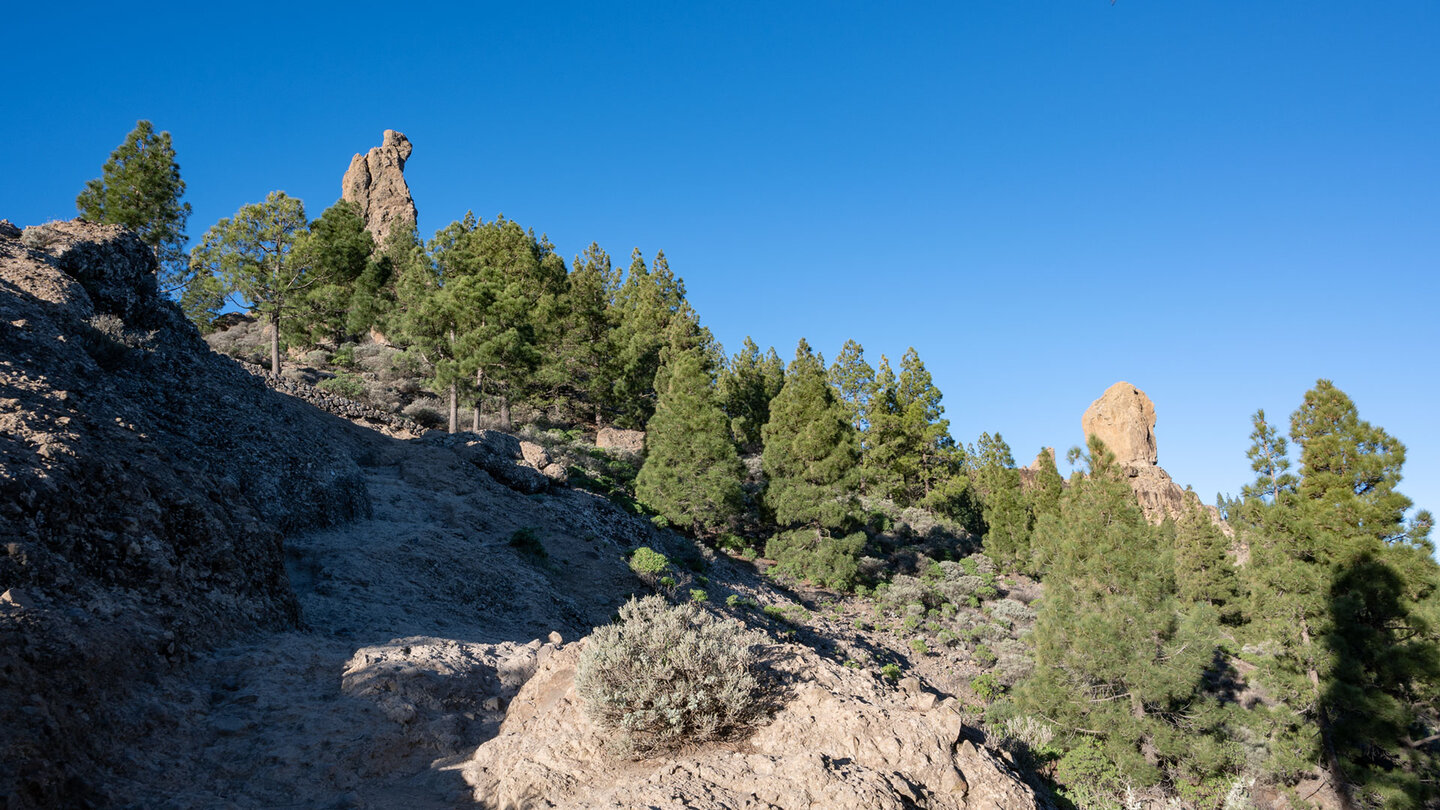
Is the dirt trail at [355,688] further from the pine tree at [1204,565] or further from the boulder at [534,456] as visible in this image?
the pine tree at [1204,565]

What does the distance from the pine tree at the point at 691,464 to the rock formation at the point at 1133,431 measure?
50270 millimetres

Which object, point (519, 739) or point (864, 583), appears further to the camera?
point (864, 583)

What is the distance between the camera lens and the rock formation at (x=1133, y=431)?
214 ft

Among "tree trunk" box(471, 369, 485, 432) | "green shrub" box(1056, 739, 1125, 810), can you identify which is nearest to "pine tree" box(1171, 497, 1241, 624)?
"green shrub" box(1056, 739, 1125, 810)

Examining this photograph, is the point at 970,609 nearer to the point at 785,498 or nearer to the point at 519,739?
the point at 785,498

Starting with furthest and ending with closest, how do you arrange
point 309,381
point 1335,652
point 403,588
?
1. point 309,381
2. point 1335,652
3. point 403,588

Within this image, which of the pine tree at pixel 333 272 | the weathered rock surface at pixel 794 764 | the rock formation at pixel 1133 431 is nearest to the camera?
the weathered rock surface at pixel 794 764

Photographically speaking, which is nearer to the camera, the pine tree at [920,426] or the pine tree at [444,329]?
the pine tree at [444,329]

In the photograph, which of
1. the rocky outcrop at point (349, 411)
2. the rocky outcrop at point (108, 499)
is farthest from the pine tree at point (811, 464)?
the rocky outcrop at point (108, 499)

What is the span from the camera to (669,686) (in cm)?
514

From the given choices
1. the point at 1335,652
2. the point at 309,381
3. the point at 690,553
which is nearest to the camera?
the point at 1335,652

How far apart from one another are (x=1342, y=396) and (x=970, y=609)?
14675mm

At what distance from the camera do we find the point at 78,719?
4898 mm

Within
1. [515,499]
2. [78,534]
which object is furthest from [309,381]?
[78,534]
